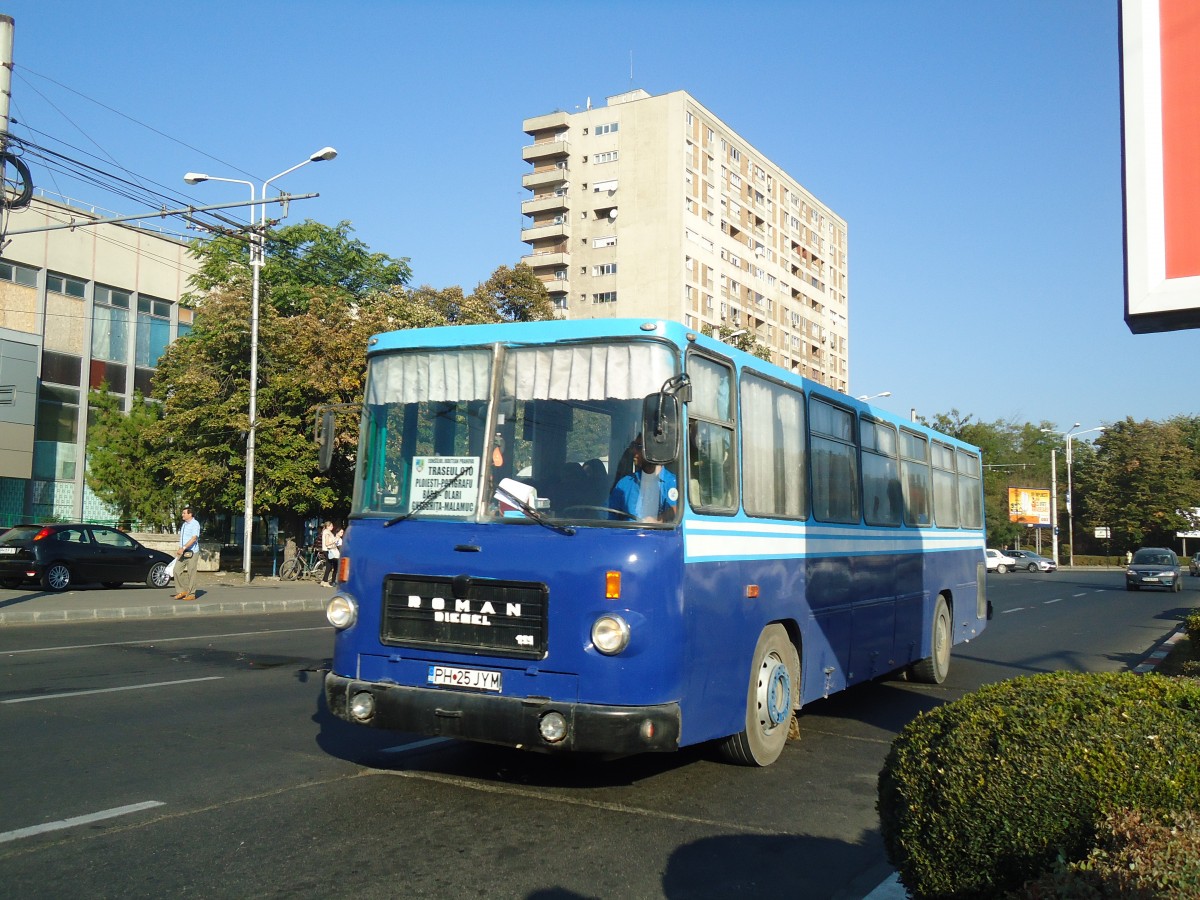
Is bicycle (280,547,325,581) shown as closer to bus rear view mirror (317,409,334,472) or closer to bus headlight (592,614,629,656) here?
bus rear view mirror (317,409,334,472)

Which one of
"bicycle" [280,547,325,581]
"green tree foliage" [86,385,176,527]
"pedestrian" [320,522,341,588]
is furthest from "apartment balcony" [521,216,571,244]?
"pedestrian" [320,522,341,588]

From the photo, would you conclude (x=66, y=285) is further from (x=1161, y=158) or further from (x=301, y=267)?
(x=1161, y=158)

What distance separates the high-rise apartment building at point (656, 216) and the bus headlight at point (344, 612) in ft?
218

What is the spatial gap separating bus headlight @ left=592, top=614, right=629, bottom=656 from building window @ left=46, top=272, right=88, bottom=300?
40.2 m

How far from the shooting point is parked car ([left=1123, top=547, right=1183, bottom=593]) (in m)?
41.2

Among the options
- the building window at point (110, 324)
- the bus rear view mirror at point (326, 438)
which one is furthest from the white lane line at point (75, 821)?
the building window at point (110, 324)

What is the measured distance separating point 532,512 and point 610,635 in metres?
0.92

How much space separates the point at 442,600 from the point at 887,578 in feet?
19.2

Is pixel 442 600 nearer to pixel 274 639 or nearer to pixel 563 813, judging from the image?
pixel 563 813

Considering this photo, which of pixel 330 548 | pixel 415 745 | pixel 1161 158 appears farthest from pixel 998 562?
pixel 1161 158

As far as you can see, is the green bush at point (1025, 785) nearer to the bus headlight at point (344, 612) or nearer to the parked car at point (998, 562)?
the bus headlight at point (344, 612)

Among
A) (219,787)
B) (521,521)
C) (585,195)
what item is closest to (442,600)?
(521,521)

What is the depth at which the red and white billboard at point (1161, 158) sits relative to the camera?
4367 millimetres

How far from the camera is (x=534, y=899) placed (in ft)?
16.1
